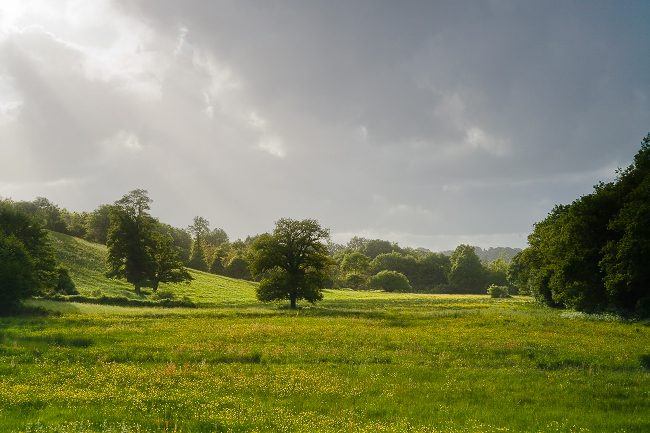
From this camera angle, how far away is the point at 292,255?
53.5m

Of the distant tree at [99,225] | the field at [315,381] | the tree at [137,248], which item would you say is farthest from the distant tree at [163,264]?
the distant tree at [99,225]

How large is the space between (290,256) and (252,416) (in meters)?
42.8

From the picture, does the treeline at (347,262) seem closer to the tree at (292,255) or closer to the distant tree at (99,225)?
the distant tree at (99,225)

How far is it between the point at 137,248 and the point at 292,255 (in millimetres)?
27753

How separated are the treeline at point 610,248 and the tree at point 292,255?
97.4 ft

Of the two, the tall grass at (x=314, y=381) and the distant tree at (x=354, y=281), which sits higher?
the tall grass at (x=314, y=381)

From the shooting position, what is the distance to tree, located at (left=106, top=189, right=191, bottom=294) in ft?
205

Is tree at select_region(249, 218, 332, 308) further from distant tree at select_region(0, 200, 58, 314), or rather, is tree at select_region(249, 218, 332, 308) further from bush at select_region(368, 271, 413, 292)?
bush at select_region(368, 271, 413, 292)

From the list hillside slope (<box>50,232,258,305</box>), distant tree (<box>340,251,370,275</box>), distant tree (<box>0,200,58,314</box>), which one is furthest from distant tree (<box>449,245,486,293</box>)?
distant tree (<box>0,200,58,314</box>)

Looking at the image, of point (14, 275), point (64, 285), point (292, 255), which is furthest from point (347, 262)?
point (14, 275)

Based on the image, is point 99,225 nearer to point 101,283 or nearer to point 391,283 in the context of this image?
point 101,283

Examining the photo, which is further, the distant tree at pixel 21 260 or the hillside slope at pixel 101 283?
the hillside slope at pixel 101 283

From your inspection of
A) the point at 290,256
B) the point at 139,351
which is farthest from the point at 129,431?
the point at 290,256

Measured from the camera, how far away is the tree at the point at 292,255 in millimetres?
51656
